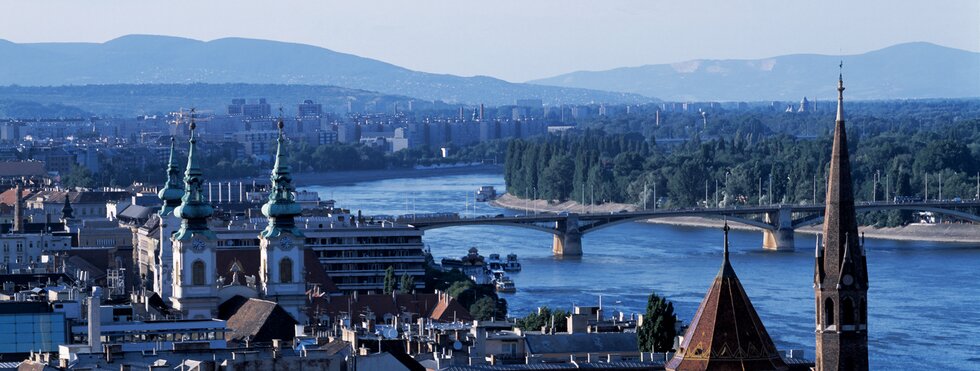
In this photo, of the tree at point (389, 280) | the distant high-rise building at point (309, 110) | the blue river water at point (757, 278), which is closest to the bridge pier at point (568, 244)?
the blue river water at point (757, 278)

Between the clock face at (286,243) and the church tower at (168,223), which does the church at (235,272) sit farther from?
the church tower at (168,223)

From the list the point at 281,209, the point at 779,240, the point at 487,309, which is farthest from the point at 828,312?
the point at 779,240

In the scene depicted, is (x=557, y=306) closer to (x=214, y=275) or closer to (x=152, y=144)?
(x=214, y=275)

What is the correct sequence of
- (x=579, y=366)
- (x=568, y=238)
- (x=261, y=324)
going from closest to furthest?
(x=579, y=366) < (x=261, y=324) < (x=568, y=238)

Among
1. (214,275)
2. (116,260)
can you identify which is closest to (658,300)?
(214,275)

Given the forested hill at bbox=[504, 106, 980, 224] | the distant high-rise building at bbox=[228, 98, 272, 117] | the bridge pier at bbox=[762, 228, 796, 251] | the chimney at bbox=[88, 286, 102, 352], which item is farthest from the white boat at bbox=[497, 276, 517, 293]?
the distant high-rise building at bbox=[228, 98, 272, 117]

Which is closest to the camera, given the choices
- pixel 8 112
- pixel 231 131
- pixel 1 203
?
pixel 1 203

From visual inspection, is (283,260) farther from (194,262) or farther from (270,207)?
(194,262)
